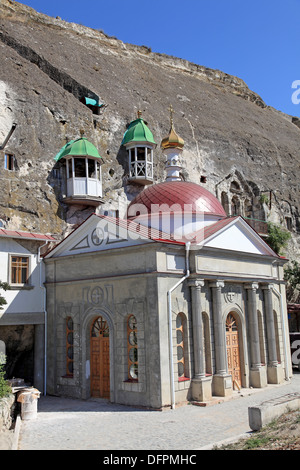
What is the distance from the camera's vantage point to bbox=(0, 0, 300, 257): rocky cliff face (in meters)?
26.7

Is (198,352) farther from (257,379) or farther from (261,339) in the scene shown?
(261,339)

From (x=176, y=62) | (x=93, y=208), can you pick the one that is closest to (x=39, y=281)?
(x=93, y=208)

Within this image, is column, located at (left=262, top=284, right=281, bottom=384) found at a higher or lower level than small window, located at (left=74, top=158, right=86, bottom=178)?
lower

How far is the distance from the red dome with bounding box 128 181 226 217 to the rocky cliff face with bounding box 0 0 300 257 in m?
6.70

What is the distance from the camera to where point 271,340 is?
859 inches

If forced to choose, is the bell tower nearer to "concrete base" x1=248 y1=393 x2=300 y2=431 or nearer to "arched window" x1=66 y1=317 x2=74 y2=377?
"arched window" x1=66 y1=317 x2=74 y2=377

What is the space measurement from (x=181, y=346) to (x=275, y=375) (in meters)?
6.15

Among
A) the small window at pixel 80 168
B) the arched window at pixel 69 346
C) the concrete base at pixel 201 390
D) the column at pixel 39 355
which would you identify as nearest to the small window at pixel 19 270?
the column at pixel 39 355

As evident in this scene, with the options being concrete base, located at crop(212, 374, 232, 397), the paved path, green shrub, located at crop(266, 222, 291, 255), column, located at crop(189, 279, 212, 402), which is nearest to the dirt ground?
the paved path

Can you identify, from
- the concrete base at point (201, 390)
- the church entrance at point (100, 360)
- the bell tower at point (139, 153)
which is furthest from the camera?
the bell tower at point (139, 153)

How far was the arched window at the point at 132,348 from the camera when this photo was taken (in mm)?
17359

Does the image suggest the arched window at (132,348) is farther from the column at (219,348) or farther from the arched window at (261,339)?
the arched window at (261,339)

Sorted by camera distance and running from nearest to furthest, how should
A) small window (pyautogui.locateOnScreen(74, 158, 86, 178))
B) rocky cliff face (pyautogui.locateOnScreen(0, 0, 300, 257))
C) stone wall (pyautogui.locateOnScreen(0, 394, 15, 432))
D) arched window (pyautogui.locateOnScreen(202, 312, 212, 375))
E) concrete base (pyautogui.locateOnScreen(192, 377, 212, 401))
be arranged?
1. stone wall (pyautogui.locateOnScreen(0, 394, 15, 432))
2. concrete base (pyautogui.locateOnScreen(192, 377, 212, 401))
3. arched window (pyautogui.locateOnScreen(202, 312, 212, 375))
4. rocky cliff face (pyautogui.locateOnScreen(0, 0, 300, 257))
5. small window (pyautogui.locateOnScreen(74, 158, 86, 178))

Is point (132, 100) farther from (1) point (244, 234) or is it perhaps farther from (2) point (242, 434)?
(2) point (242, 434)
